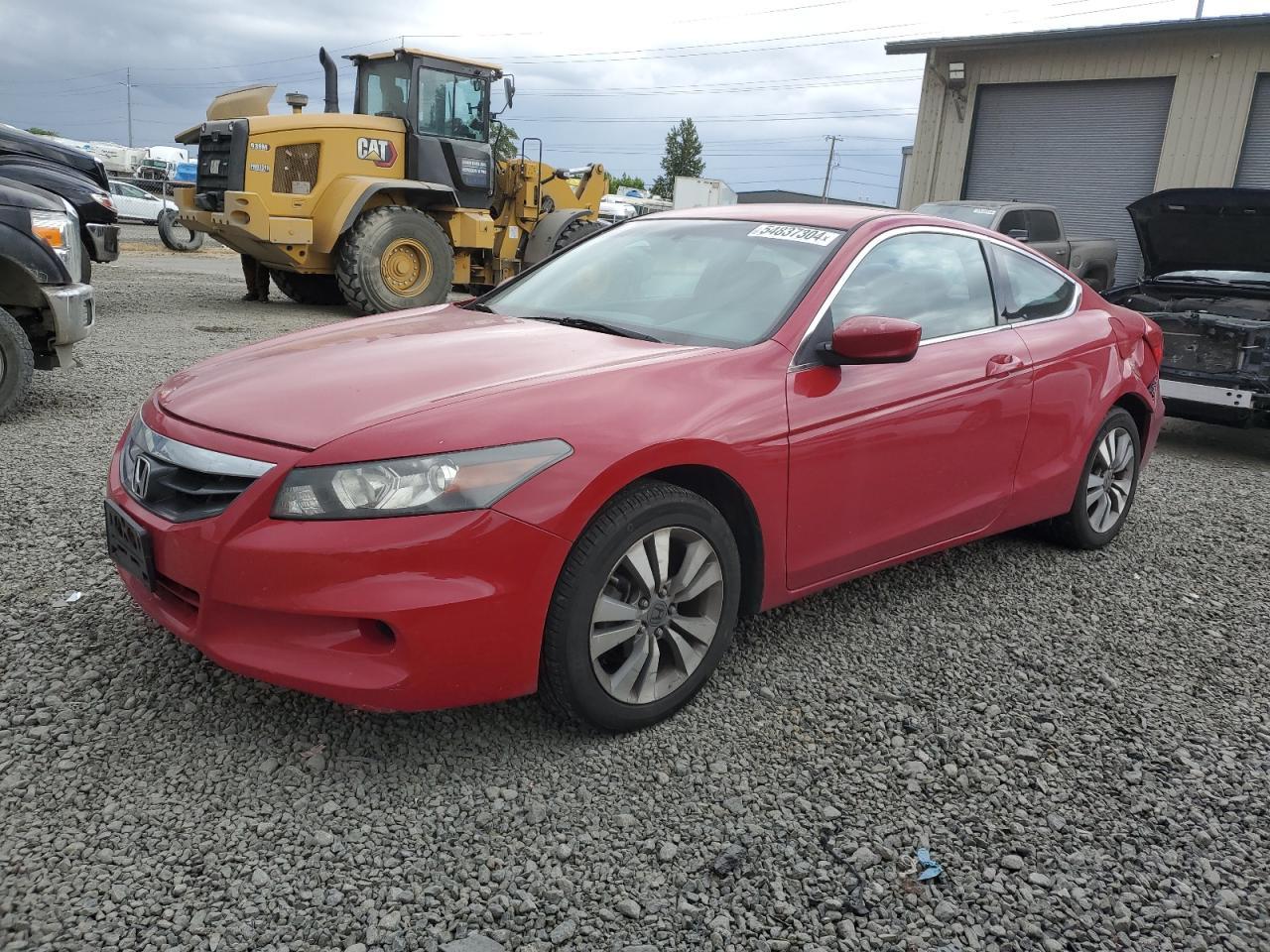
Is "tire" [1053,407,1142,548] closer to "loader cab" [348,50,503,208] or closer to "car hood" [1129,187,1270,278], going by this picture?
"car hood" [1129,187,1270,278]

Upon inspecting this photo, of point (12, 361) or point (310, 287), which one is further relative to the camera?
point (310, 287)

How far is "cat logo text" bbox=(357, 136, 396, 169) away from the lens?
37.5ft

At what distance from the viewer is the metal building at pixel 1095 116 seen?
14102mm

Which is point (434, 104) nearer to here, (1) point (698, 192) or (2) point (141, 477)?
(2) point (141, 477)

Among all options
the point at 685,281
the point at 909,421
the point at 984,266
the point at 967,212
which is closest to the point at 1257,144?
the point at 967,212

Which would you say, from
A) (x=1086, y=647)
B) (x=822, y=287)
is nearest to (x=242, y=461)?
(x=822, y=287)

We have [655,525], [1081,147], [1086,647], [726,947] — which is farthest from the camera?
[1081,147]

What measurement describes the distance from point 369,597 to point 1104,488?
11.7ft

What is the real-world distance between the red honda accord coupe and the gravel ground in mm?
281

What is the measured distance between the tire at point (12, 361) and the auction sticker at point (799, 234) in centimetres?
444

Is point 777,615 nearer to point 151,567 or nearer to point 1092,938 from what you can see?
point 1092,938

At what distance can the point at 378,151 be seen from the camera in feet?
38.0

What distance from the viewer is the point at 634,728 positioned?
2.80 m

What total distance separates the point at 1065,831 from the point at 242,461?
2.24 m
